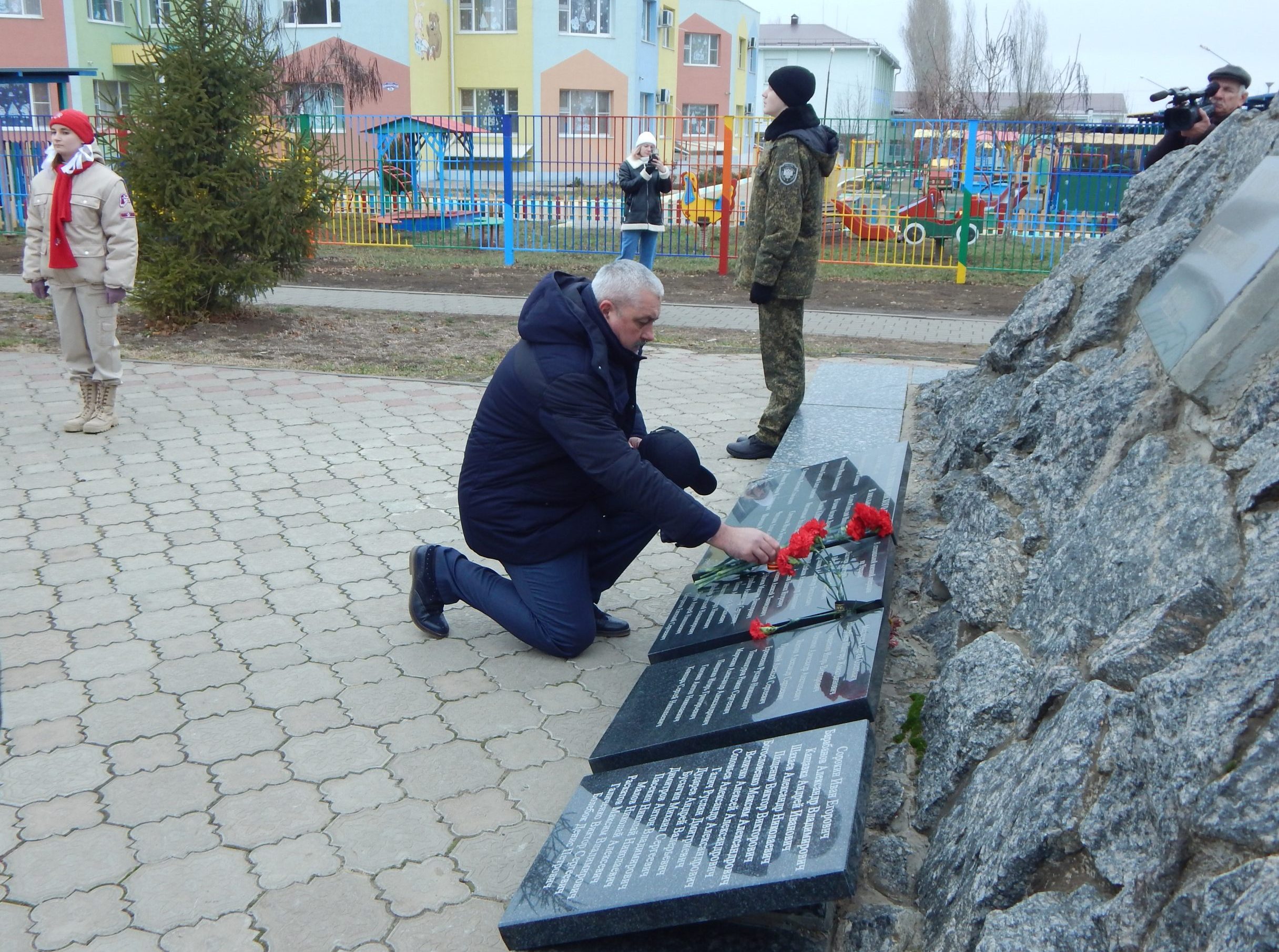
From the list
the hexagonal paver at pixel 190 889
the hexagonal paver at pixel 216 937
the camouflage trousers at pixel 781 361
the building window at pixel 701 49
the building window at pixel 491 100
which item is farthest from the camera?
the building window at pixel 701 49

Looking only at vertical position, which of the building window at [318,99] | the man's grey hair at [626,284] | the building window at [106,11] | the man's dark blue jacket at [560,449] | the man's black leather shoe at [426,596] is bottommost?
the man's black leather shoe at [426,596]

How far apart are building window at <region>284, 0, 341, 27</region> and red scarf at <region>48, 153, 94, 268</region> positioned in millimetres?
30770

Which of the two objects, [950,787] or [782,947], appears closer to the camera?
[782,947]

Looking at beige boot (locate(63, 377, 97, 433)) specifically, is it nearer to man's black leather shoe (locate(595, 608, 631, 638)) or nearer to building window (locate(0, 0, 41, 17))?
man's black leather shoe (locate(595, 608, 631, 638))

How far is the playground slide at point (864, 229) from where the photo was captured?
16641 mm

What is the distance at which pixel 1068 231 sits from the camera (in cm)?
1581

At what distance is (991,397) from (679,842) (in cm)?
294

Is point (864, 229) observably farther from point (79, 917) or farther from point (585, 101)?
point (585, 101)

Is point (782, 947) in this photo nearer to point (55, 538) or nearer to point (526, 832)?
point (526, 832)

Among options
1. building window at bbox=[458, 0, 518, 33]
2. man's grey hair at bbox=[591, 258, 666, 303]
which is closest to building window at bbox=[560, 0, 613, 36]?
building window at bbox=[458, 0, 518, 33]

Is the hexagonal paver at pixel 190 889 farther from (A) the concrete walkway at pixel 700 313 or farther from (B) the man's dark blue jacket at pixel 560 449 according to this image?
(A) the concrete walkway at pixel 700 313

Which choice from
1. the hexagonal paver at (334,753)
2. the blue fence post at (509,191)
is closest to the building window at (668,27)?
the blue fence post at (509,191)

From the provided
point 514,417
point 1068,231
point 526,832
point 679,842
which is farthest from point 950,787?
point 1068,231

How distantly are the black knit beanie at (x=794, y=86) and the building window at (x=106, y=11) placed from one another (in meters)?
31.7
